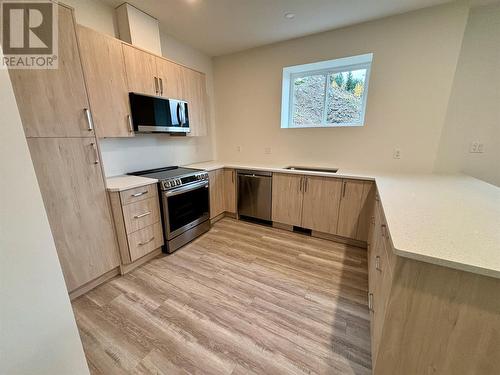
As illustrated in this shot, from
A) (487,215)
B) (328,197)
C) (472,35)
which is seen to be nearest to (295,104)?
(328,197)

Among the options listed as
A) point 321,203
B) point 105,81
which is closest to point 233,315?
point 321,203

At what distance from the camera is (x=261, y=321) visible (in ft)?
4.88

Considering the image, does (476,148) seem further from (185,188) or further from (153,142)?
(153,142)

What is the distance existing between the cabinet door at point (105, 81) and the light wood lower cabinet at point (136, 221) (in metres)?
0.64

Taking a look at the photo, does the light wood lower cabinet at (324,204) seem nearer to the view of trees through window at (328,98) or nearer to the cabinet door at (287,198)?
the cabinet door at (287,198)

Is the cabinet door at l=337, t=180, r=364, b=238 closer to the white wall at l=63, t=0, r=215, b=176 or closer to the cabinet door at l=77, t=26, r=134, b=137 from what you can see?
the white wall at l=63, t=0, r=215, b=176

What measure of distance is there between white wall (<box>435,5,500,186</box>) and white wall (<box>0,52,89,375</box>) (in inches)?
136

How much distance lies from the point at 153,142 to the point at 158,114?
504 millimetres

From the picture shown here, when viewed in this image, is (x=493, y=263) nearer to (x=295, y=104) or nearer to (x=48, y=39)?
(x=48, y=39)

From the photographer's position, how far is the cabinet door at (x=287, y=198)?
8.84 feet

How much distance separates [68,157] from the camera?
1543mm

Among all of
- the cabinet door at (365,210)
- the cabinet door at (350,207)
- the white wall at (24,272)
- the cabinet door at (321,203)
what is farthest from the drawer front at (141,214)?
the cabinet door at (365,210)

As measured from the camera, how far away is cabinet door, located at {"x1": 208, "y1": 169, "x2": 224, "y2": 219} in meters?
→ 2.96

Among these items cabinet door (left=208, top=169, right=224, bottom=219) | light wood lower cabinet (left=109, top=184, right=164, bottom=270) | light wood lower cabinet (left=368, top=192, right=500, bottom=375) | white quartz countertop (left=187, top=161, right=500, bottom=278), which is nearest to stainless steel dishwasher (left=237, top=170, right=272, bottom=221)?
cabinet door (left=208, top=169, right=224, bottom=219)
